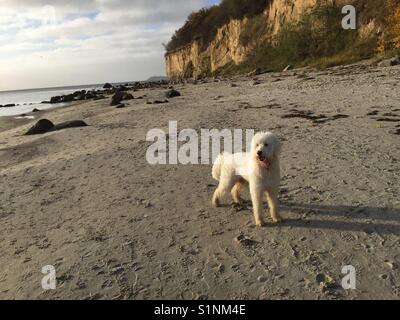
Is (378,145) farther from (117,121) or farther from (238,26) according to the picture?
(238,26)

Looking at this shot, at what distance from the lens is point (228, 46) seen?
59.4m

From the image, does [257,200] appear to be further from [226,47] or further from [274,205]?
[226,47]

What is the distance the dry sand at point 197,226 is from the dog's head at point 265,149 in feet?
3.16

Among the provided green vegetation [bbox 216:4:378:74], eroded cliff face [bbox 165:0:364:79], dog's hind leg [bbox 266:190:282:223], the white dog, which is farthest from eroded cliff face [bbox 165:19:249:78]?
dog's hind leg [bbox 266:190:282:223]

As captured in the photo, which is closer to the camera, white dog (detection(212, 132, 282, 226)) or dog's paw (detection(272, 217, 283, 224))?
white dog (detection(212, 132, 282, 226))

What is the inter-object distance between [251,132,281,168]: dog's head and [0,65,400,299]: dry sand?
962 millimetres

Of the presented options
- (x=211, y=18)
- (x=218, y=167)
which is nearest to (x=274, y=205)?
(x=218, y=167)

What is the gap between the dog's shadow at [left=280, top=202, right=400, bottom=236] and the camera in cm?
561

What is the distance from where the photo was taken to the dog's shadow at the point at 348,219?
18.4 feet

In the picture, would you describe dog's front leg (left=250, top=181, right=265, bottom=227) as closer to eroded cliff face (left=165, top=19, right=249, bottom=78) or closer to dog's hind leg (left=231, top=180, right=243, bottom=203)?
dog's hind leg (left=231, top=180, right=243, bottom=203)

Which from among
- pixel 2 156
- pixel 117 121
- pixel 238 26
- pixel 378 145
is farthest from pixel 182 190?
pixel 238 26

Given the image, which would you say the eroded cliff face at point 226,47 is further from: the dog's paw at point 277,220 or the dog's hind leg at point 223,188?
the dog's paw at point 277,220

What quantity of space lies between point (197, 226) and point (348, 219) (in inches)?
84.4

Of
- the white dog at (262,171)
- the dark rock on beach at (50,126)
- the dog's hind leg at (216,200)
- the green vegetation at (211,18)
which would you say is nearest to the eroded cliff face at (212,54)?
the green vegetation at (211,18)
